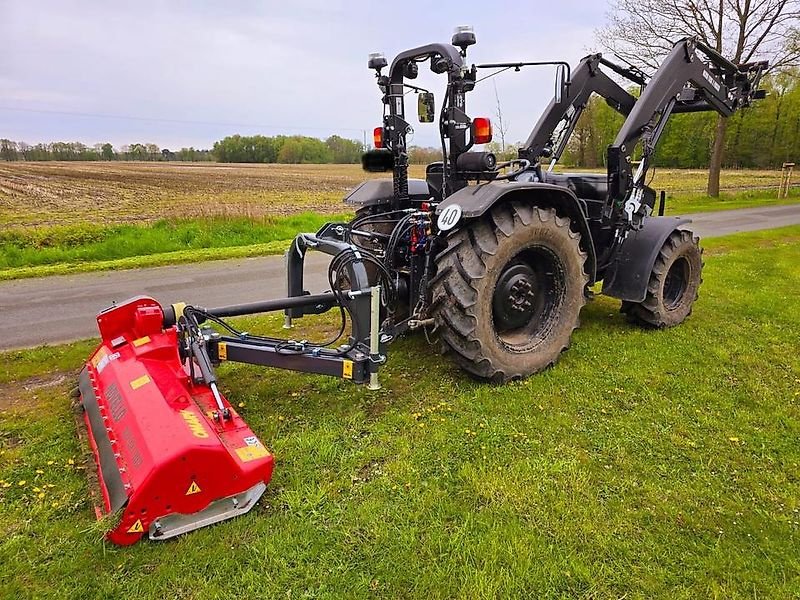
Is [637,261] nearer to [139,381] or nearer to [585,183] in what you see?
[585,183]

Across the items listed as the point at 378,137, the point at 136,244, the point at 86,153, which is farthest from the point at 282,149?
the point at 378,137

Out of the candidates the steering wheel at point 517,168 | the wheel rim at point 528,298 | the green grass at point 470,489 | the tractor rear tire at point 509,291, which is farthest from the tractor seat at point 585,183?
the green grass at point 470,489

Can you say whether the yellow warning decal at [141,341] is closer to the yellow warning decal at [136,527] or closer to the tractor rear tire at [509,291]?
the yellow warning decal at [136,527]

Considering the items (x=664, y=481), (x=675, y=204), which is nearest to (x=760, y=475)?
(x=664, y=481)

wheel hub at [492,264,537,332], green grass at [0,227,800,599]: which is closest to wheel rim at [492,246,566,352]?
wheel hub at [492,264,537,332]

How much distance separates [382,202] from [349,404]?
6.86 ft

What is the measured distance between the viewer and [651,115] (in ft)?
15.9

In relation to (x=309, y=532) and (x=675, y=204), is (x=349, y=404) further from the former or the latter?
(x=675, y=204)

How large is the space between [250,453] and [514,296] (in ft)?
7.24

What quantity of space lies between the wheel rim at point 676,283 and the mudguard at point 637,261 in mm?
424

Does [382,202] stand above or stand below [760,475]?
above

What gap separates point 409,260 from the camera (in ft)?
13.7

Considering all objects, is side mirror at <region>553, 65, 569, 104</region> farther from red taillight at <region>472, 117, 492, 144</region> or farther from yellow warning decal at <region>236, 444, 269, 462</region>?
yellow warning decal at <region>236, 444, 269, 462</region>

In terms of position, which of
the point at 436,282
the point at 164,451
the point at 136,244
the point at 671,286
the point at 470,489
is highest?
the point at 436,282
